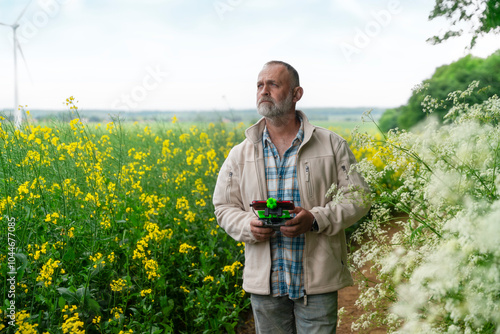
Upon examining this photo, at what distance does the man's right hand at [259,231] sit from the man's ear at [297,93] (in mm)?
663

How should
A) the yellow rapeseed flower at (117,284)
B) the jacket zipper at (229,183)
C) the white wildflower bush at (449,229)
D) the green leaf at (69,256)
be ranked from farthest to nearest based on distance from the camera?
1. the green leaf at (69,256)
2. the yellow rapeseed flower at (117,284)
3. the jacket zipper at (229,183)
4. the white wildflower bush at (449,229)

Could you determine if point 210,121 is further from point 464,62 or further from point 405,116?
point 464,62

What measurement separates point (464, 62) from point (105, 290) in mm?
22404

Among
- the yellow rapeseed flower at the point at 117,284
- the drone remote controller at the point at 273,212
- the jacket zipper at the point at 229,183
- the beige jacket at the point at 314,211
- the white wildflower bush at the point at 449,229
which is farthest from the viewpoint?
the yellow rapeseed flower at the point at 117,284

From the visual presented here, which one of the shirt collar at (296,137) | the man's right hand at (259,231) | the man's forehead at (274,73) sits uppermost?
the man's forehead at (274,73)

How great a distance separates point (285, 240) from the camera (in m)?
2.12

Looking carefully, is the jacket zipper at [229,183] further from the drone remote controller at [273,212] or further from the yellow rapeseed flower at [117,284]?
the yellow rapeseed flower at [117,284]

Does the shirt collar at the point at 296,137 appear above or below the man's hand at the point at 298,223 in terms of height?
above

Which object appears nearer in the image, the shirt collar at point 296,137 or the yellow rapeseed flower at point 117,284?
the shirt collar at point 296,137

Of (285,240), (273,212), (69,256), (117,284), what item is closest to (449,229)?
(273,212)

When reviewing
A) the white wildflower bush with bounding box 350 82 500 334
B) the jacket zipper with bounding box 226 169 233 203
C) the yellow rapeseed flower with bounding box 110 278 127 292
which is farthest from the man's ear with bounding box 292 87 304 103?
the yellow rapeseed flower with bounding box 110 278 127 292

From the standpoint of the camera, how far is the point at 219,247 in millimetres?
3521

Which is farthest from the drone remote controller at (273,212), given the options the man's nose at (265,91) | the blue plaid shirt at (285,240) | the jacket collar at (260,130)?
the man's nose at (265,91)

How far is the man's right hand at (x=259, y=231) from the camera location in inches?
75.4
